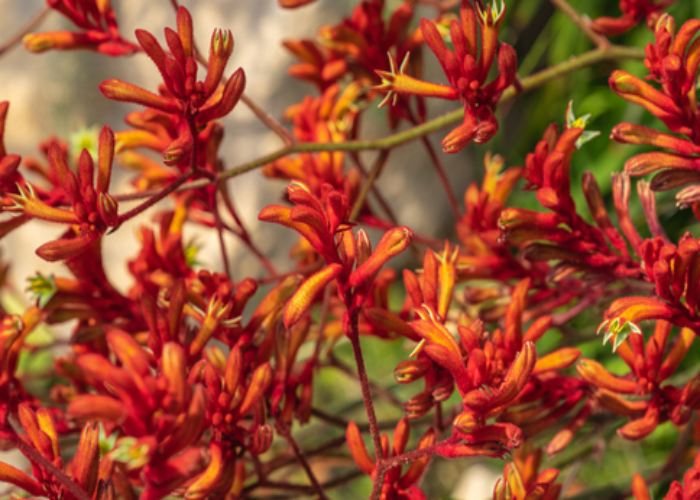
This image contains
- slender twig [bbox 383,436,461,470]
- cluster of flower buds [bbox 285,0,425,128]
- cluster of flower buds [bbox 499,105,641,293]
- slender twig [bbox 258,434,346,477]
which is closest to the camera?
slender twig [bbox 383,436,461,470]

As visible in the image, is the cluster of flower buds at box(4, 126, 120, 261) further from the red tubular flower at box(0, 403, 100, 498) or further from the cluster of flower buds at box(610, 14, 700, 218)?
the cluster of flower buds at box(610, 14, 700, 218)

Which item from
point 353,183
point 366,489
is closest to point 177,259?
point 353,183

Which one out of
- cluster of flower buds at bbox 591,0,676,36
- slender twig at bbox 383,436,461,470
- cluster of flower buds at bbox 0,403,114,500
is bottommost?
slender twig at bbox 383,436,461,470

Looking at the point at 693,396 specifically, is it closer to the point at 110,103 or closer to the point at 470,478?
the point at 470,478

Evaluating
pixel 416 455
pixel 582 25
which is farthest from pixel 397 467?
pixel 582 25

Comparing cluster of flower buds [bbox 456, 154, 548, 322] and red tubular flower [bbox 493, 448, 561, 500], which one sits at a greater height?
cluster of flower buds [bbox 456, 154, 548, 322]

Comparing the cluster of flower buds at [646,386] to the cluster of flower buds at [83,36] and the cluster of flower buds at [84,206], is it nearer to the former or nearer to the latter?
the cluster of flower buds at [84,206]

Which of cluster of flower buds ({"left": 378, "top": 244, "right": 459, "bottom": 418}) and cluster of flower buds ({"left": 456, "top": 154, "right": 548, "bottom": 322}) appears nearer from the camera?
cluster of flower buds ({"left": 378, "top": 244, "right": 459, "bottom": 418})

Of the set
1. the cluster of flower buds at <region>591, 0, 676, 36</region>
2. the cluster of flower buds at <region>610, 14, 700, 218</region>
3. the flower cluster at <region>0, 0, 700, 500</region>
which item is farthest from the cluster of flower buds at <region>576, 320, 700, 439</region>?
the cluster of flower buds at <region>591, 0, 676, 36</region>

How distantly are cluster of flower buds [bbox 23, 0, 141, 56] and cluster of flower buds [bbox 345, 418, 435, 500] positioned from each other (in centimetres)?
51

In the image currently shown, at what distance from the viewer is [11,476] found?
0.52m

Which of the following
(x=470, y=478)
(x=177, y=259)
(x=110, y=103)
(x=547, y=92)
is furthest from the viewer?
(x=470, y=478)

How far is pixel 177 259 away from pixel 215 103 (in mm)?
242

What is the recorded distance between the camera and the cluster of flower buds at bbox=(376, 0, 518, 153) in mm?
559
